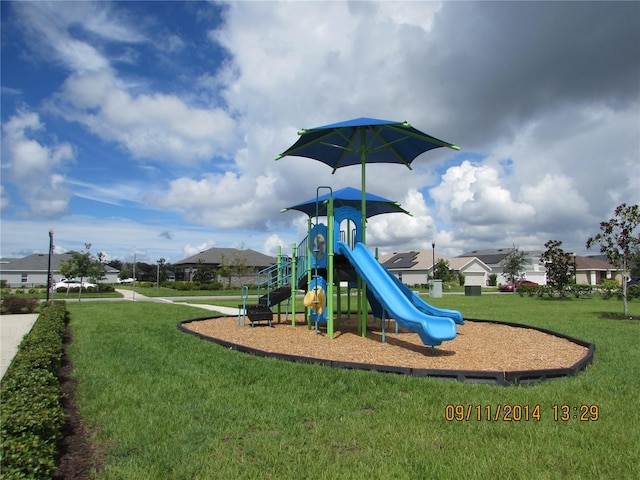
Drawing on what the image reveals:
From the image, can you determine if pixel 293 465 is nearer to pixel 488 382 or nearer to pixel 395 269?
pixel 488 382

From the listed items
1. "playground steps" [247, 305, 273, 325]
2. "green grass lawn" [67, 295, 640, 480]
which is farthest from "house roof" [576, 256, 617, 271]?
"green grass lawn" [67, 295, 640, 480]

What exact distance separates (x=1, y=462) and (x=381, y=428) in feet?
10.2

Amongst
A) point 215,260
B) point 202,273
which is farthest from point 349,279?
point 215,260

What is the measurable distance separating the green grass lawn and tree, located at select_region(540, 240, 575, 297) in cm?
2167

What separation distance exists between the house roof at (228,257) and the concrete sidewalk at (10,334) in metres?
44.7

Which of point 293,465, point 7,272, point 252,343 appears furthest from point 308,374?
point 7,272

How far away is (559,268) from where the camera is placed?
26906 mm

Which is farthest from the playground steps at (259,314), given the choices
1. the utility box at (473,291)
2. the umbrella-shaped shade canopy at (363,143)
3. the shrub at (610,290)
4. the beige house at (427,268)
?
the beige house at (427,268)

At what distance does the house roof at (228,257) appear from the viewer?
6328cm

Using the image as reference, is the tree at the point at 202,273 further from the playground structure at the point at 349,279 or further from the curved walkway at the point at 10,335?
the playground structure at the point at 349,279

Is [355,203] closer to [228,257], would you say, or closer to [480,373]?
[480,373]

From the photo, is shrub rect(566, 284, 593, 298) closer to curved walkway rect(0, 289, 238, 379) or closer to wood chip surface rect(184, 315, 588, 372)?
wood chip surface rect(184, 315, 588, 372)

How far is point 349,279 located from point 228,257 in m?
54.0

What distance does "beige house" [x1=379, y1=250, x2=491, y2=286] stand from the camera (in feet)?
203
